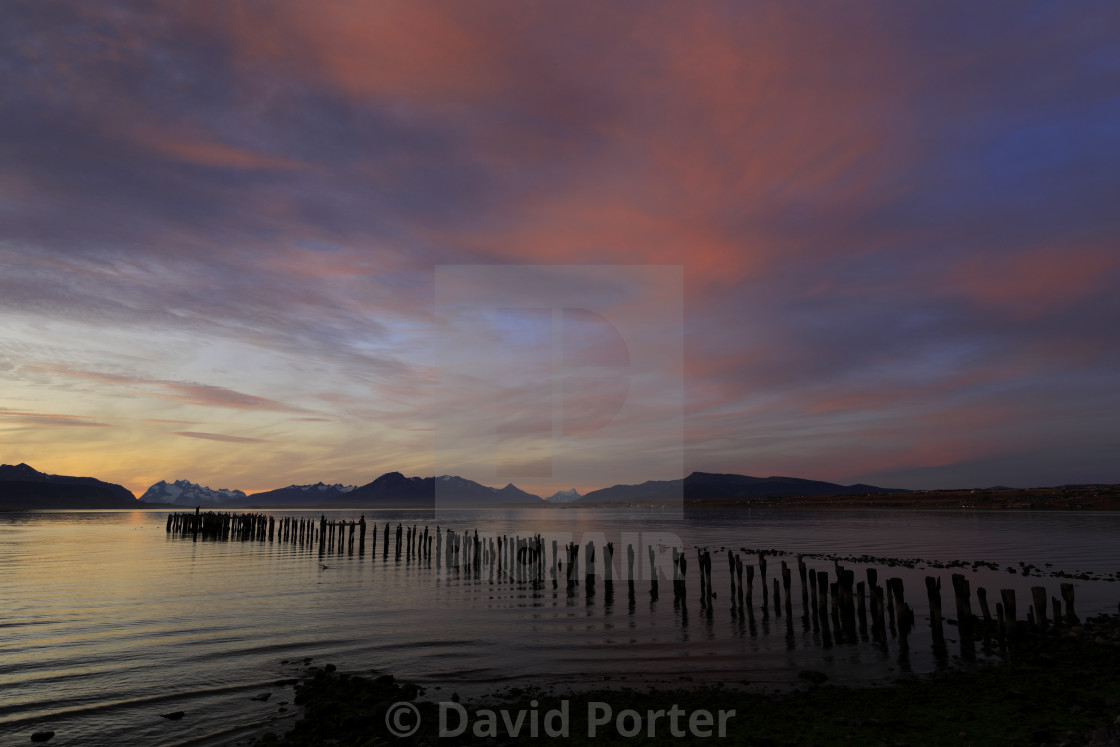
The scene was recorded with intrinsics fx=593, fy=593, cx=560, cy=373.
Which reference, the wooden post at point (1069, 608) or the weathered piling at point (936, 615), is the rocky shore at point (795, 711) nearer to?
the weathered piling at point (936, 615)

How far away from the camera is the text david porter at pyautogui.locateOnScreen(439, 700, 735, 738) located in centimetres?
1116

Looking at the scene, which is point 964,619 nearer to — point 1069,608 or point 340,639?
point 1069,608

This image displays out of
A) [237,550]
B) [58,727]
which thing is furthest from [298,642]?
[237,550]

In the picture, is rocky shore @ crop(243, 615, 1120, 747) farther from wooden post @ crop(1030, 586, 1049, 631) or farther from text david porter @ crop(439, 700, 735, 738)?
wooden post @ crop(1030, 586, 1049, 631)

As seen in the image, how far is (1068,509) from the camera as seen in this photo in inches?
4993

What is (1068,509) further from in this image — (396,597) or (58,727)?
(58,727)

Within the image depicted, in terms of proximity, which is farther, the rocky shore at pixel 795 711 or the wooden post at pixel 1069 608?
the wooden post at pixel 1069 608

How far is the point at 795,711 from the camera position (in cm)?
1210

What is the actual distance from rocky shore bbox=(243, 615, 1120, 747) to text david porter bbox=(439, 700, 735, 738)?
0.05m

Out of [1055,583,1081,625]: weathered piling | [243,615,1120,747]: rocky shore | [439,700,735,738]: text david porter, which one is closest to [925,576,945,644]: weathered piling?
[243,615,1120,747]: rocky shore

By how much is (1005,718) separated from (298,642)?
1853 centimetres

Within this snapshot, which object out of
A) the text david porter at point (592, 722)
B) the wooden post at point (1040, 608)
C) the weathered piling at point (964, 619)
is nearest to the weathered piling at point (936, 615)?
the weathered piling at point (964, 619)

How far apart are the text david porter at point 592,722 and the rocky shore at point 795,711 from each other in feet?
0.16

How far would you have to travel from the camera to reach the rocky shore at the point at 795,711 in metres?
10.7
